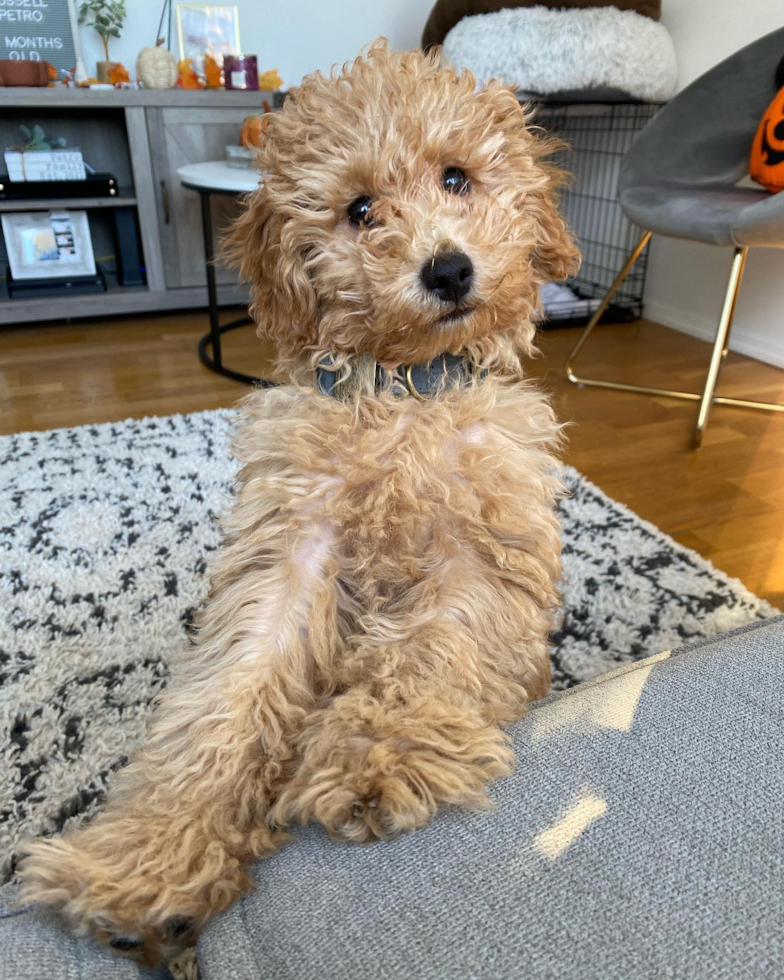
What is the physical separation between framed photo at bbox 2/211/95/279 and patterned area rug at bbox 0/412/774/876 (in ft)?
5.29

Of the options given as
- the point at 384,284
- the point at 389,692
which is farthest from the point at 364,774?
the point at 384,284

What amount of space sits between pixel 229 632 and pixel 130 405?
2.12m

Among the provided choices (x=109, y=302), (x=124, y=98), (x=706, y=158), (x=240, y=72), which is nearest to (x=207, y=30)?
(x=240, y=72)

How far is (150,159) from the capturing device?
3.57 metres

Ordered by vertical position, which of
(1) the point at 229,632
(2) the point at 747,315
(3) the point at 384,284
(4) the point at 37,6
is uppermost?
(4) the point at 37,6

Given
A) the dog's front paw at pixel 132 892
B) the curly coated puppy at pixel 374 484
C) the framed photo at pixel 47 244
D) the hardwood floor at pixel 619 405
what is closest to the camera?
the dog's front paw at pixel 132 892

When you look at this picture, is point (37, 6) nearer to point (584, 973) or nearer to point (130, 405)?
point (130, 405)

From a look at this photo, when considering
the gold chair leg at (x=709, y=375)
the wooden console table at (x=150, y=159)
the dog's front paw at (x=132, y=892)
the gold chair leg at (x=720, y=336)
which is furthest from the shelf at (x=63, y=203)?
the dog's front paw at (x=132, y=892)

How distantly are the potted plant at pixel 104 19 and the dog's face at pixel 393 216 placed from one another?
3248 millimetres

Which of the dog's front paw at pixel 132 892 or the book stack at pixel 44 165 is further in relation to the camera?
the book stack at pixel 44 165

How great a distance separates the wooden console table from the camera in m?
3.45

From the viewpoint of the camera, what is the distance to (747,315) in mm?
3289

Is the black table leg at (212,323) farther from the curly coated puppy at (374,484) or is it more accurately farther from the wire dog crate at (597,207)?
the curly coated puppy at (374,484)

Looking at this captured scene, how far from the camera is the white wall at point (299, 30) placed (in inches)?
150
